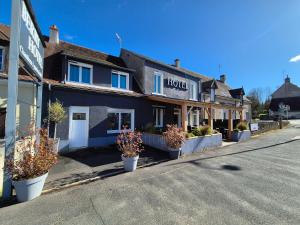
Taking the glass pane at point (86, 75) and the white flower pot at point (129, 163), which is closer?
the white flower pot at point (129, 163)

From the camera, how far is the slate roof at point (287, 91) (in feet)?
192

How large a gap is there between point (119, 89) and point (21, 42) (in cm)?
901

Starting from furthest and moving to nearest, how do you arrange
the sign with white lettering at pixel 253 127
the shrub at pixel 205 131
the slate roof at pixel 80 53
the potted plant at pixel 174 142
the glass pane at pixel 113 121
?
the sign with white lettering at pixel 253 127, the shrub at pixel 205 131, the glass pane at pixel 113 121, the slate roof at pixel 80 53, the potted plant at pixel 174 142

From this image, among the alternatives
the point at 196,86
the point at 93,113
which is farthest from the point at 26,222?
the point at 196,86

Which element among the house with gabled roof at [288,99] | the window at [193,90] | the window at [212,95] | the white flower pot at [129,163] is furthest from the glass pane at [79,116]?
the house with gabled roof at [288,99]

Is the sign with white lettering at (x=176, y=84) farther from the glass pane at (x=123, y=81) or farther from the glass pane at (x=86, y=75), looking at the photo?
the glass pane at (x=86, y=75)

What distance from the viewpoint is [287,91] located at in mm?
60500

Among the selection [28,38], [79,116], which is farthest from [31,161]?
[79,116]

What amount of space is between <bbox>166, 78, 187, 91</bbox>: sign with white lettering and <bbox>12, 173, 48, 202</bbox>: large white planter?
46.0 ft

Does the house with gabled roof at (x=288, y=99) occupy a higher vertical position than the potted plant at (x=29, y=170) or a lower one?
higher

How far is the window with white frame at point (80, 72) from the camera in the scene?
11.9 meters

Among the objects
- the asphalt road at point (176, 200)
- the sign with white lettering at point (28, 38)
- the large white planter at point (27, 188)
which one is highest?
the sign with white lettering at point (28, 38)

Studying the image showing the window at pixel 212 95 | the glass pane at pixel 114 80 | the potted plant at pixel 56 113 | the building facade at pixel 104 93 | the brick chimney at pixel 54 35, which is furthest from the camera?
the window at pixel 212 95

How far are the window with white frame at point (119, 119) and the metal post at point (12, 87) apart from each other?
778cm
